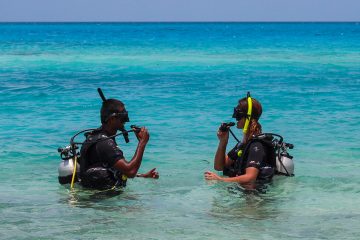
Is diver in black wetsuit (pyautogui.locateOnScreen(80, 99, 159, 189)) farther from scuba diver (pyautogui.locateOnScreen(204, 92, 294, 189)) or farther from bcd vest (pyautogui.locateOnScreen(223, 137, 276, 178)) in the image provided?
bcd vest (pyautogui.locateOnScreen(223, 137, 276, 178))

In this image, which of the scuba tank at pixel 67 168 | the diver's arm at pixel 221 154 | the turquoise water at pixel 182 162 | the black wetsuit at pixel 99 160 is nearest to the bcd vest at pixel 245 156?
the diver's arm at pixel 221 154

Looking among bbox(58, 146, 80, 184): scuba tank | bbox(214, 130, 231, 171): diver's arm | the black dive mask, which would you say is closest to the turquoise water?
bbox(58, 146, 80, 184): scuba tank

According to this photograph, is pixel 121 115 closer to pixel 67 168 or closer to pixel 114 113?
pixel 114 113

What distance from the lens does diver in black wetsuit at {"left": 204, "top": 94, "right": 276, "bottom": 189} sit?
7445 millimetres

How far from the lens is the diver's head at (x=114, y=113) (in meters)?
7.22

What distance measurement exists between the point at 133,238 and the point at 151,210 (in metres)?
0.98

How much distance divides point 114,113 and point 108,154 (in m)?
0.38

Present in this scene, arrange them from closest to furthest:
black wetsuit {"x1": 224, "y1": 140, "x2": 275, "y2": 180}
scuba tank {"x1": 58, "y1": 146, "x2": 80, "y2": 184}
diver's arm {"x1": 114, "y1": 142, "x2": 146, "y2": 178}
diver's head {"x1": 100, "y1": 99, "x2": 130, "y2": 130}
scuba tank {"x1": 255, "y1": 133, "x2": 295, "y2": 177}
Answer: diver's arm {"x1": 114, "y1": 142, "x2": 146, "y2": 178} < diver's head {"x1": 100, "y1": 99, "x2": 130, "y2": 130} < black wetsuit {"x1": 224, "y1": 140, "x2": 275, "y2": 180} < scuba tank {"x1": 58, "y1": 146, "x2": 80, "y2": 184} < scuba tank {"x1": 255, "y1": 133, "x2": 295, "y2": 177}

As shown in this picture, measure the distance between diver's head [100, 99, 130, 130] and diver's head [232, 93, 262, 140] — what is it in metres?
1.10

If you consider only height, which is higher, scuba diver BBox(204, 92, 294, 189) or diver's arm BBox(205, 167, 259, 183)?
scuba diver BBox(204, 92, 294, 189)

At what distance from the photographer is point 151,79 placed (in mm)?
27375

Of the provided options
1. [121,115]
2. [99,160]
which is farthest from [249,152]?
[99,160]

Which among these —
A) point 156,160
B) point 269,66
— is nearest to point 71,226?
point 156,160

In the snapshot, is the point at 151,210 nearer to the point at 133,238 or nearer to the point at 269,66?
the point at 133,238
